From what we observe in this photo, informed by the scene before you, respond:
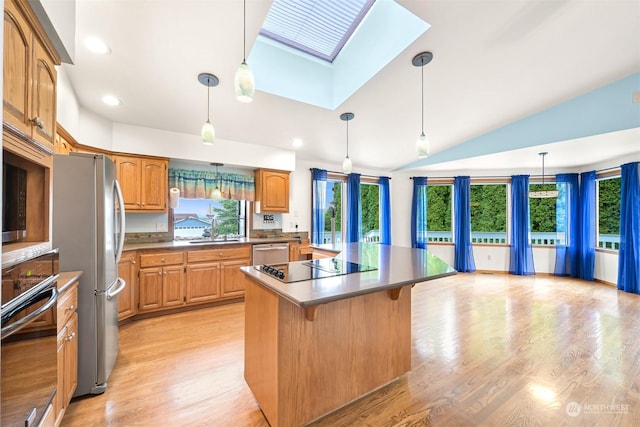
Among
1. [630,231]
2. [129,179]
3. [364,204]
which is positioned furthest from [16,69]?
[630,231]

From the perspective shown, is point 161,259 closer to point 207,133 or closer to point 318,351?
point 207,133

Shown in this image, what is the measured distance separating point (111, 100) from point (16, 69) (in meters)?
2.34

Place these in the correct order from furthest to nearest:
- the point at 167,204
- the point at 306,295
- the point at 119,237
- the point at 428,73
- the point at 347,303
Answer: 1. the point at 167,204
2. the point at 428,73
3. the point at 119,237
4. the point at 347,303
5. the point at 306,295

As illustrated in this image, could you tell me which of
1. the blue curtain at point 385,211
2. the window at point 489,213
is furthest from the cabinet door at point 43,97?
the window at point 489,213

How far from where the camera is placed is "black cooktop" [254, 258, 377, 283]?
1690 millimetres

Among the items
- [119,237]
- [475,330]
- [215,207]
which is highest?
[215,207]

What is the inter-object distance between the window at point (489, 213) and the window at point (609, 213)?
1.60 meters

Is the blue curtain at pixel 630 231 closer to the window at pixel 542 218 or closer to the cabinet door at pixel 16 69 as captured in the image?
the window at pixel 542 218

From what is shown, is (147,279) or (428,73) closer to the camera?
(428,73)

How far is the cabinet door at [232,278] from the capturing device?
3764 millimetres

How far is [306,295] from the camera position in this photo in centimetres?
133

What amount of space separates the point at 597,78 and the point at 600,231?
388 cm

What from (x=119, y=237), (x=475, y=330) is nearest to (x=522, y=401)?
(x=475, y=330)

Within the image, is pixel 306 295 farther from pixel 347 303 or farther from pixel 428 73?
pixel 428 73
